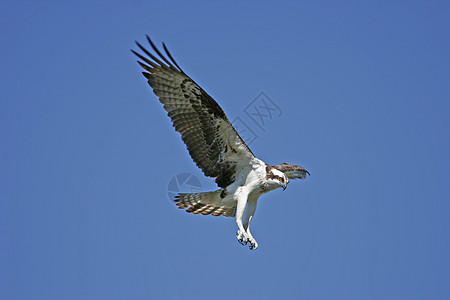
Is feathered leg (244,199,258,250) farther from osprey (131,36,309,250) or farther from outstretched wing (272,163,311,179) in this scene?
outstretched wing (272,163,311,179)

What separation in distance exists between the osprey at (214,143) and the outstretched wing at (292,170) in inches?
29.0

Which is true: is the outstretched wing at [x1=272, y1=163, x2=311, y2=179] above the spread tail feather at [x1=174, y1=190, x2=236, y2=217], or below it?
above

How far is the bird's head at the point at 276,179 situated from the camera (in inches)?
378

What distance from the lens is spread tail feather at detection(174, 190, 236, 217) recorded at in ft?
33.9

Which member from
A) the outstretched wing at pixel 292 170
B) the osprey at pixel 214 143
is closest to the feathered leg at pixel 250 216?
the osprey at pixel 214 143

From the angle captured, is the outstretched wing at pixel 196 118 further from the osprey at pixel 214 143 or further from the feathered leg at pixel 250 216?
the feathered leg at pixel 250 216

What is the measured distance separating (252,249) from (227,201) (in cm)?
115

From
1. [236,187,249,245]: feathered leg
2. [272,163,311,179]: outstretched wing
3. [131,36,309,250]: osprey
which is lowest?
[236,187,249,245]: feathered leg

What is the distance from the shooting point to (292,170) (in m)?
10.8

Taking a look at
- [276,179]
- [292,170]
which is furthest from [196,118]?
[292,170]

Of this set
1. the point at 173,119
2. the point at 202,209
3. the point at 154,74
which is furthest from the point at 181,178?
the point at 154,74

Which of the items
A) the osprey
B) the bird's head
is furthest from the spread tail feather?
the bird's head

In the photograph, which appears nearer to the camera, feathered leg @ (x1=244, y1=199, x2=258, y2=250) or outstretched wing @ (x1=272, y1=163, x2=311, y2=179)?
feathered leg @ (x1=244, y1=199, x2=258, y2=250)

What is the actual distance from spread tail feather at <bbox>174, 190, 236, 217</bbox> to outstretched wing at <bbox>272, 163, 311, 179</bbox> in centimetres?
111
